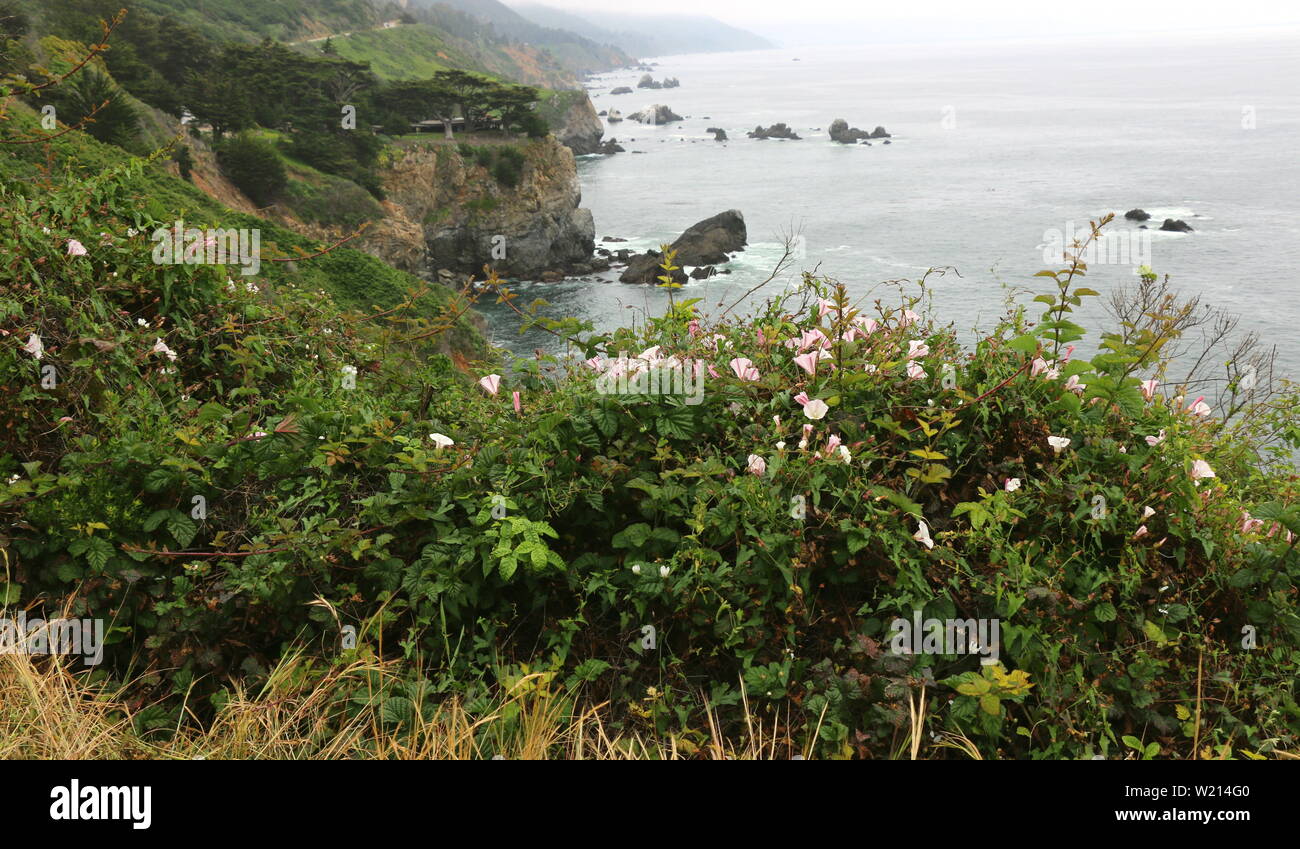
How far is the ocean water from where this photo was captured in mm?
40812

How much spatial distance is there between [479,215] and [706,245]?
1561 cm

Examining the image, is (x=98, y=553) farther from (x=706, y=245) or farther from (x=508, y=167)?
(x=508, y=167)

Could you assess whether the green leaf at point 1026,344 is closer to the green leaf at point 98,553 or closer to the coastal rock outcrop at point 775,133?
the green leaf at point 98,553

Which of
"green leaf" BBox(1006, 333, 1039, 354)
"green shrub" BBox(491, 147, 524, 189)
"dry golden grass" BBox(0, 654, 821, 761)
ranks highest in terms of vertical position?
"green shrub" BBox(491, 147, 524, 189)

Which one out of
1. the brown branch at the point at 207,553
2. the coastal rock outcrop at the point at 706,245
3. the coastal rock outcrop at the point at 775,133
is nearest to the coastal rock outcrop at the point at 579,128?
the coastal rock outcrop at the point at 775,133

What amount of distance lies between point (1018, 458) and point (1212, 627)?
3.17 ft

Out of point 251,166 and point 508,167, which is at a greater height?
point 508,167

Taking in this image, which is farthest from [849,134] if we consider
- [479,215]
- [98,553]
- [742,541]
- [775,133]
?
[98,553]

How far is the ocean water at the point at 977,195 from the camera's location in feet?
134

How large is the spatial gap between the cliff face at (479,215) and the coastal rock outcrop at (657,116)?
267 feet

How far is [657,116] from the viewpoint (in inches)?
5256

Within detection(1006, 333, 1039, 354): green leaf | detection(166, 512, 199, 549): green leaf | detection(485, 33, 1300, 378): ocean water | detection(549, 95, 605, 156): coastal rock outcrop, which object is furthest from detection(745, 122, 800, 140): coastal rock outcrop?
detection(166, 512, 199, 549): green leaf

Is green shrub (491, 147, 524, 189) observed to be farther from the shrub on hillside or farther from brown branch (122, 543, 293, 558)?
brown branch (122, 543, 293, 558)

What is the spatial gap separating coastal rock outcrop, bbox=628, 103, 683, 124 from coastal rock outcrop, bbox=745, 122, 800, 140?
28.3 m
